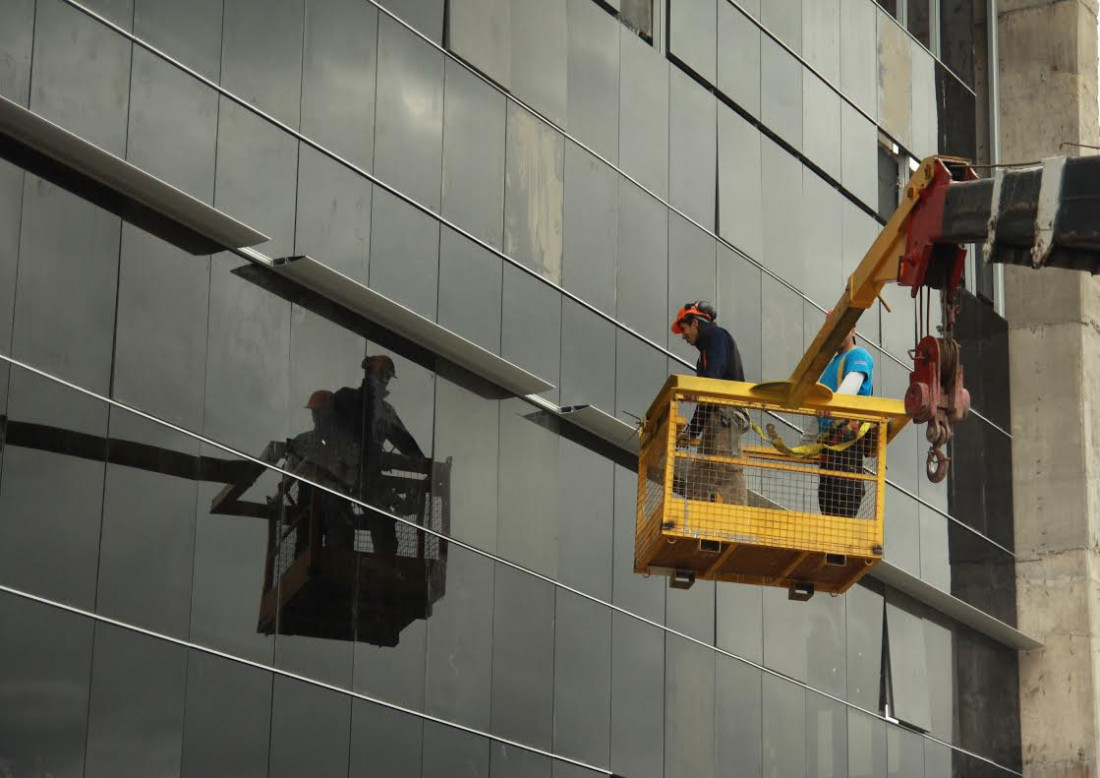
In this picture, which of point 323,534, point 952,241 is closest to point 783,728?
point 323,534

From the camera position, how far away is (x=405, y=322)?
23.9 meters

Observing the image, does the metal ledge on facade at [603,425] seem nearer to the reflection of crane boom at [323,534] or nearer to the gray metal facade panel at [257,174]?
the reflection of crane boom at [323,534]

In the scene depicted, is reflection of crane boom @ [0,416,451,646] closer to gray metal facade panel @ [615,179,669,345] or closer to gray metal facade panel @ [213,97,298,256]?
gray metal facade panel @ [213,97,298,256]

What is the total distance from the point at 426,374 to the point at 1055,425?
19.6 metres

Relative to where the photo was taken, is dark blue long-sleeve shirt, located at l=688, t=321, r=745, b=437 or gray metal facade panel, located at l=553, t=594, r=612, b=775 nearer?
dark blue long-sleeve shirt, located at l=688, t=321, r=745, b=437

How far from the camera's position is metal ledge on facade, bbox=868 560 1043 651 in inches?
1358

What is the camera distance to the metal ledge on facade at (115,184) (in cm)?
1934

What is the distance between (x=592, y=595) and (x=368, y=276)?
546 centimetres

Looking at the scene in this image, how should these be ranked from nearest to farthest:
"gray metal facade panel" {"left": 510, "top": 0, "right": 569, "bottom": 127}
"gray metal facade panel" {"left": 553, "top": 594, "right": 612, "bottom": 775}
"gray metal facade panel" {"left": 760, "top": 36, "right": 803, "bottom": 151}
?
1. "gray metal facade panel" {"left": 553, "top": 594, "right": 612, "bottom": 775}
2. "gray metal facade panel" {"left": 510, "top": 0, "right": 569, "bottom": 127}
3. "gray metal facade panel" {"left": 760, "top": 36, "right": 803, "bottom": 151}

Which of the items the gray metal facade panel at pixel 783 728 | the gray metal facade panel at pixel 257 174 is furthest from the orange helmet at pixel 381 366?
the gray metal facade panel at pixel 783 728

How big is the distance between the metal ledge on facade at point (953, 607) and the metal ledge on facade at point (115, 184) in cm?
1461

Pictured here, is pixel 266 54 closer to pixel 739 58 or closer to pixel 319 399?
pixel 319 399

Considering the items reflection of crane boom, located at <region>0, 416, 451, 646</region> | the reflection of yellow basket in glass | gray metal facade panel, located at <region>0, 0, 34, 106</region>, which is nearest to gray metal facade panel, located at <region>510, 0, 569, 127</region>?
reflection of crane boom, located at <region>0, 416, 451, 646</region>

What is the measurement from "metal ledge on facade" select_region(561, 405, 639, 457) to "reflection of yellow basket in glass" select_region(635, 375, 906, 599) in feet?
22.2
